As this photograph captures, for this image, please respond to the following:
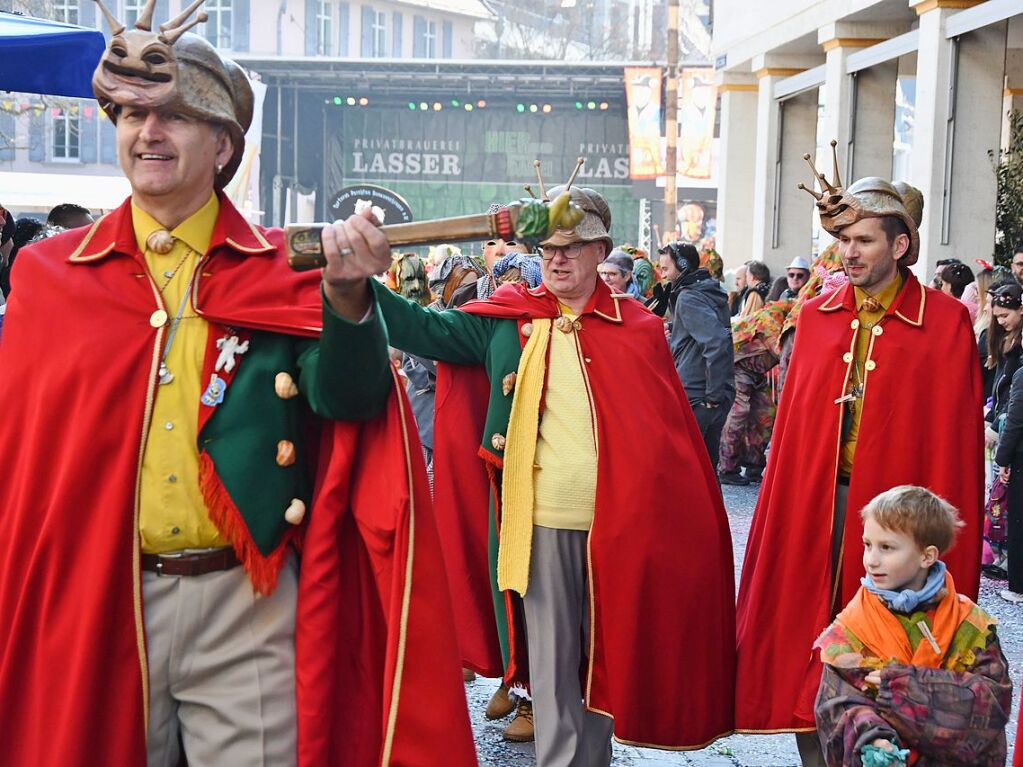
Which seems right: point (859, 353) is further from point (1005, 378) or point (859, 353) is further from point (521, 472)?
point (1005, 378)

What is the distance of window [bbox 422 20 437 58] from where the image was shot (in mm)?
57469

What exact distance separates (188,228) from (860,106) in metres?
15.6

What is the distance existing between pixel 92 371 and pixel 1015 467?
6.49 m

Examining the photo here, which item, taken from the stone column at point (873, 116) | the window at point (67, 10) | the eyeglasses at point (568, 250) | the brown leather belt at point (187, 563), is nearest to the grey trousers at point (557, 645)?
the eyeglasses at point (568, 250)

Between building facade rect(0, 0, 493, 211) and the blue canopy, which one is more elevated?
building facade rect(0, 0, 493, 211)

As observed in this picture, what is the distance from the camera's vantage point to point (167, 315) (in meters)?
2.99

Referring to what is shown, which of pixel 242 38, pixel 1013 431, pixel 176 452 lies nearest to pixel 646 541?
pixel 176 452

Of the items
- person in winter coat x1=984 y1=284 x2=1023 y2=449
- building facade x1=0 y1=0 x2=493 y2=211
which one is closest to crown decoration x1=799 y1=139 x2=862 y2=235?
person in winter coat x1=984 y1=284 x2=1023 y2=449

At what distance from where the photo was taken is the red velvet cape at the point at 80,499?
2.90 meters

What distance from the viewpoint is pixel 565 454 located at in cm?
493

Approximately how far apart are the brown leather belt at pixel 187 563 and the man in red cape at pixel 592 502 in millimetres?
1945

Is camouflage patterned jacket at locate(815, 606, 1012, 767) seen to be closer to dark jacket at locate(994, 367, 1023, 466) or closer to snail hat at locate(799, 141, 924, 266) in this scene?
snail hat at locate(799, 141, 924, 266)

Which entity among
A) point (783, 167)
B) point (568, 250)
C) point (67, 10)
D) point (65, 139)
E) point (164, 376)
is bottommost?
point (164, 376)

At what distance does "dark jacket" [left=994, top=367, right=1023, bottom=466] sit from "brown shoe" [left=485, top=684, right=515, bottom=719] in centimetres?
351
